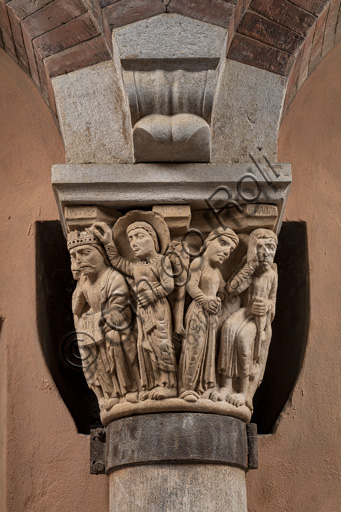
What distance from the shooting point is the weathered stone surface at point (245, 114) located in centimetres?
290

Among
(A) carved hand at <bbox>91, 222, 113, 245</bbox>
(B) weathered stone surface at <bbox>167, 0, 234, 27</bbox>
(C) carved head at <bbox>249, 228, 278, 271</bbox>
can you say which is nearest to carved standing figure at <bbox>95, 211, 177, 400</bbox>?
(A) carved hand at <bbox>91, 222, 113, 245</bbox>

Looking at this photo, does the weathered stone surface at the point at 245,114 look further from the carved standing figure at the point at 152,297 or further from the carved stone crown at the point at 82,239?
the carved stone crown at the point at 82,239

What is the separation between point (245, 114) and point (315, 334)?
3.30ft

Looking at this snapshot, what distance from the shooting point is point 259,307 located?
9.58ft

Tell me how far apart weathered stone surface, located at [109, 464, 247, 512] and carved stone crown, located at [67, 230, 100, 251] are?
2.31 feet

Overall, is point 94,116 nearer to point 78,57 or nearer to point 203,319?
point 78,57

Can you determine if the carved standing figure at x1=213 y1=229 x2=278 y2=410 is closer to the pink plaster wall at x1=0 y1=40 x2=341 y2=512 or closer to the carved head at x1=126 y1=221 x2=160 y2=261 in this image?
the carved head at x1=126 y1=221 x2=160 y2=261

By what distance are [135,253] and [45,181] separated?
0.93 metres

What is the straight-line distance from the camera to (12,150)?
12.1ft

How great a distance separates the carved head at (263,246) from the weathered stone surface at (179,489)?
64cm

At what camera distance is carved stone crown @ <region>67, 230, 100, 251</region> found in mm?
2875

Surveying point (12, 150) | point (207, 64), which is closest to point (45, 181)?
point (12, 150)

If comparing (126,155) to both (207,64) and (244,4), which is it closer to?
(207,64)

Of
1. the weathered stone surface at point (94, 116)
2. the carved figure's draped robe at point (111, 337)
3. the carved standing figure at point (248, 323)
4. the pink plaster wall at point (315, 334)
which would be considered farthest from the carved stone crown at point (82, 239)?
the pink plaster wall at point (315, 334)
